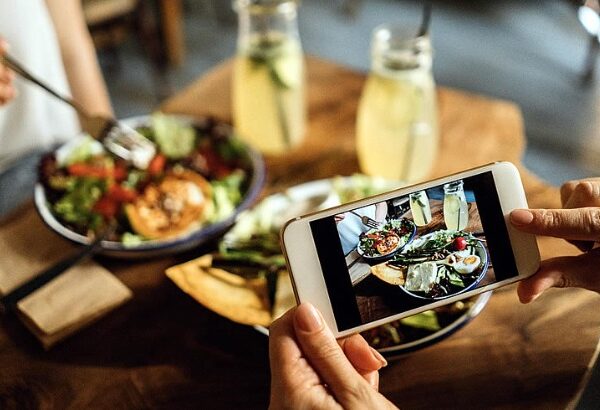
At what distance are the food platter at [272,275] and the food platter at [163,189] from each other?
5cm

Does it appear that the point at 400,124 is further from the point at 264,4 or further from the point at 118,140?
the point at 118,140

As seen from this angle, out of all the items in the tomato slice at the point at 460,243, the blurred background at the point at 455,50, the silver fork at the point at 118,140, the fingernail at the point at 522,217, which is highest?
the silver fork at the point at 118,140

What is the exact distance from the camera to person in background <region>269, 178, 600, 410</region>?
595 mm

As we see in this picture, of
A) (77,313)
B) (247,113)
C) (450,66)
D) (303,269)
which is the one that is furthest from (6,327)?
(450,66)

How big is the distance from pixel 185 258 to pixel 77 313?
182 millimetres

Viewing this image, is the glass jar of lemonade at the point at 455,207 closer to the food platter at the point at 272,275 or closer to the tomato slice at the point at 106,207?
the food platter at the point at 272,275

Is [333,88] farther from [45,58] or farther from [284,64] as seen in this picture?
[45,58]

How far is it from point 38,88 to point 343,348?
1.09 metres

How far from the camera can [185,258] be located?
0.92 metres

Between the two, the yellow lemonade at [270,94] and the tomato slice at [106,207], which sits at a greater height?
the yellow lemonade at [270,94]

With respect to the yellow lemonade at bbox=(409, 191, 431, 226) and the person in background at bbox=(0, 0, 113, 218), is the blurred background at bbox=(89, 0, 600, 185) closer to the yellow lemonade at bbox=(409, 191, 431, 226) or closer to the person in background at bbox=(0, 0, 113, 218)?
the person in background at bbox=(0, 0, 113, 218)

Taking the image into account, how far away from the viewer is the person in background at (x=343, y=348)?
23.4 inches

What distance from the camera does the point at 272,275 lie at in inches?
32.5

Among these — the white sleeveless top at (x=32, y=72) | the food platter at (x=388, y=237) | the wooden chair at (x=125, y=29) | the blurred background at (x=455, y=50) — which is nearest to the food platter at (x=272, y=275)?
the food platter at (x=388, y=237)
